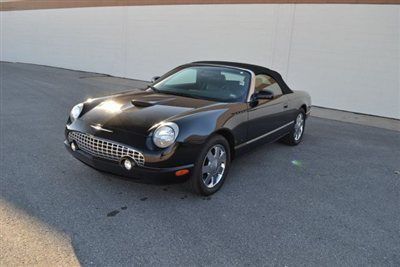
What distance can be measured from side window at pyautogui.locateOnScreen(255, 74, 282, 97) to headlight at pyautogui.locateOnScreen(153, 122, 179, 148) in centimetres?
161

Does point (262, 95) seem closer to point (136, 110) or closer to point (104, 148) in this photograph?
point (136, 110)

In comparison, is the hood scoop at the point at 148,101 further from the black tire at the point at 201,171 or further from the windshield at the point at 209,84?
the black tire at the point at 201,171

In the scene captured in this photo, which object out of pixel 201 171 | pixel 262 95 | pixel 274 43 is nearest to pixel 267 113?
pixel 262 95

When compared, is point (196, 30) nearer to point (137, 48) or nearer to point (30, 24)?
point (137, 48)

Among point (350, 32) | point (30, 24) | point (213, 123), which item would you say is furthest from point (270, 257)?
point (30, 24)

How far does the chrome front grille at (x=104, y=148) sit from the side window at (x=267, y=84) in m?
1.97

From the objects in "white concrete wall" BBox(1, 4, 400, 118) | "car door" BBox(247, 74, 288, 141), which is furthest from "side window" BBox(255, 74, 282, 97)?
"white concrete wall" BBox(1, 4, 400, 118)

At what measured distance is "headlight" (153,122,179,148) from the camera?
3.55 m

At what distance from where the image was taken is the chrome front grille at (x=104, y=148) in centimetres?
355

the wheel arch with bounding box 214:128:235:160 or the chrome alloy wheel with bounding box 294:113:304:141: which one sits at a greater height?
the wheel arch with bounding box 214:128:235:160

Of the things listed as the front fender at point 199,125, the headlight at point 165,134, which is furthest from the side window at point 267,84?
the headlight at point 165,134

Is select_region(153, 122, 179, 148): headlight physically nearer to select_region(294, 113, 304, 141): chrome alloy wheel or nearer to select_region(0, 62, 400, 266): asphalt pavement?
select_region(0, 62, 400, 266): asphalt pavement

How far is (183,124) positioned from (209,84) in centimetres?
128

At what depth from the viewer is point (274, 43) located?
438 inches
